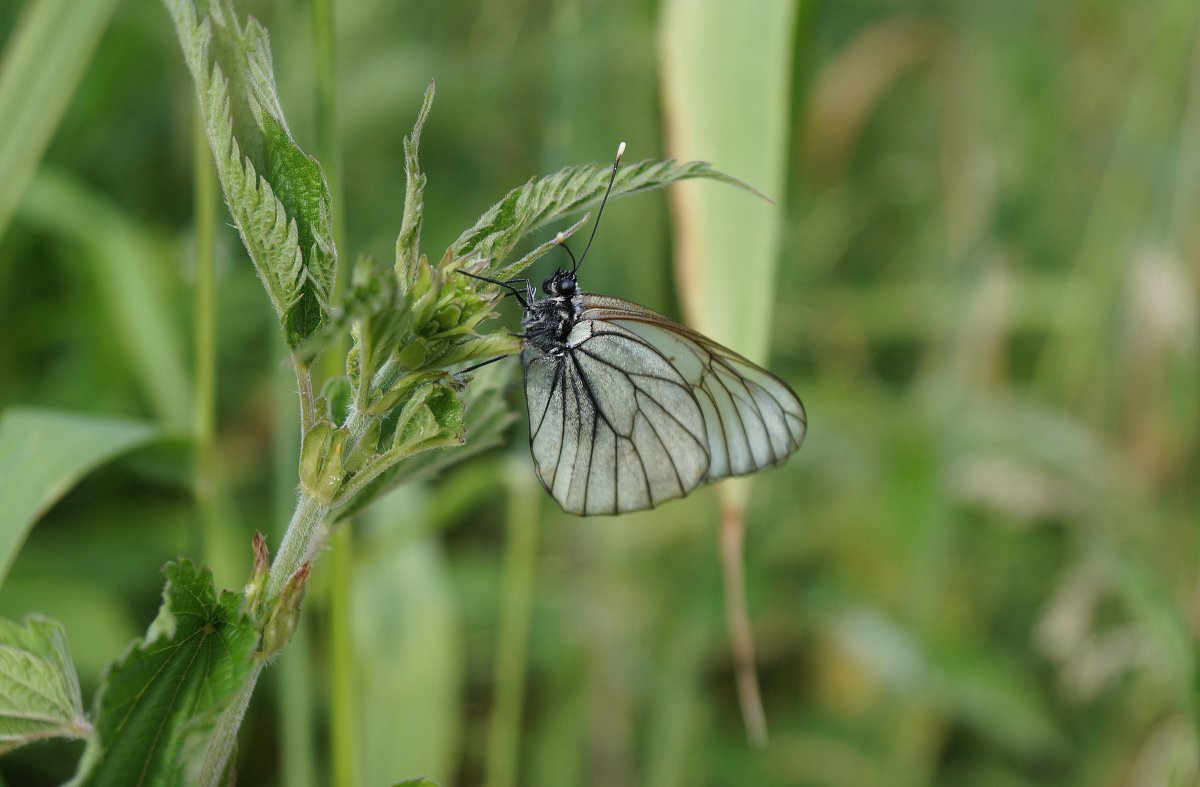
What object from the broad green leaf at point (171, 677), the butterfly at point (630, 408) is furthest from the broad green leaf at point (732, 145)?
the broad green leaf at point (171, 677)

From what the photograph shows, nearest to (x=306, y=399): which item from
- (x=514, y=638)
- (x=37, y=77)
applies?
(x=37, y=77)

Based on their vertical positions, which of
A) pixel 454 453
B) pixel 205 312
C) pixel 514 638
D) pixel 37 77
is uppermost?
pixel 37 77

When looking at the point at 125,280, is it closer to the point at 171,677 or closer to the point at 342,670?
the point at 342,670

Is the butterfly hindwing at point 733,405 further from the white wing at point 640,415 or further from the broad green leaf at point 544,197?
the broad green leaf at point 544,197

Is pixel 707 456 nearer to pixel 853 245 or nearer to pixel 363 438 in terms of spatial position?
pixel 363 438

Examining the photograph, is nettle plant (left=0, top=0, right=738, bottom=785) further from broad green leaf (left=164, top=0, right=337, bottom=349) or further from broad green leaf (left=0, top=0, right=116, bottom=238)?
broad green leaf (left=0, top=0, right=116, bottom=238)

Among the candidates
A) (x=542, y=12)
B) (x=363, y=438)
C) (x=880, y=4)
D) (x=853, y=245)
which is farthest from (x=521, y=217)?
(x=880, y=4)

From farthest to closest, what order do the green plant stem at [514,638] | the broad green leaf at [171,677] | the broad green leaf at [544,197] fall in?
the green plant stem at [514,638]
the broad green leaf at [544,197]
the broad green leaf at [171,677]

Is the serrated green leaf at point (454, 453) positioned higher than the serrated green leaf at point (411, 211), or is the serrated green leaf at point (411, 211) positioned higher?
the serrated green leaf at point (411, 211)
